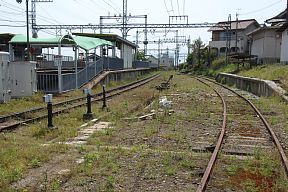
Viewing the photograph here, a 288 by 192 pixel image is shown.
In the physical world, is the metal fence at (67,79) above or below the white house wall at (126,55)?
below

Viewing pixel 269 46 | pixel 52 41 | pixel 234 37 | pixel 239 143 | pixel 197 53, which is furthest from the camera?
pixel 197 53

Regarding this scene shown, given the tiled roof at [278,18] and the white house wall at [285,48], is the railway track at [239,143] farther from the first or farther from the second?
the tiled roof at [278,18]

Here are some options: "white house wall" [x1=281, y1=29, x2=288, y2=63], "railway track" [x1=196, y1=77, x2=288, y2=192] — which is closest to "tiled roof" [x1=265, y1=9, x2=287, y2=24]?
"white house wall" [x1=281, y1=29, x2=288, y2=63]

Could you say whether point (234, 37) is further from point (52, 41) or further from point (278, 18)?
point (52, 41)

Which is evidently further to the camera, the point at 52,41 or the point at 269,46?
the point at 269,46

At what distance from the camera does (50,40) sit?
21422mm

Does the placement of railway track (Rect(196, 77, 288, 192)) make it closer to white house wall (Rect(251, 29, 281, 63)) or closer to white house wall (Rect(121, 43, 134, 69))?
white house wall (Rect(121, 43, 134, 69))

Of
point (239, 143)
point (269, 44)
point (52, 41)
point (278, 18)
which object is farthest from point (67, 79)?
point (278, 18)

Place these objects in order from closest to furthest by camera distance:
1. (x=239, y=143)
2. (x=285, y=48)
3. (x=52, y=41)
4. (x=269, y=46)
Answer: (x=239, y=143)
(x=52, y=41)
(x=285, y=48)
(x=269, y=46)

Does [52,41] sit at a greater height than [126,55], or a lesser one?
greater

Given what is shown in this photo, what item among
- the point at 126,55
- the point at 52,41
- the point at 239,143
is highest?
the point at 52,41

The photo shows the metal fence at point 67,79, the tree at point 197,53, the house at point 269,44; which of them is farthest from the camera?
the tree at point 197,53

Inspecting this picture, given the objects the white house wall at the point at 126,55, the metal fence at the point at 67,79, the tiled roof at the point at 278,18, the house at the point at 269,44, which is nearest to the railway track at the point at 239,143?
the metal fence at the point at 67,79

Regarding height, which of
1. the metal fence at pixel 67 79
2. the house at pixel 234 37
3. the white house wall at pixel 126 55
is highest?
the house at pixel 234 37
